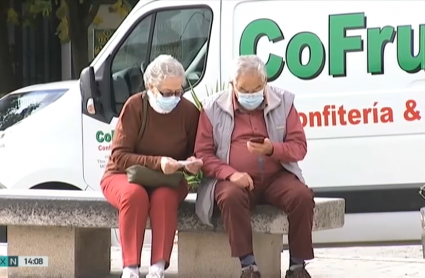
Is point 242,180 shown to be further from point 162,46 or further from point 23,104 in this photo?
point 23,104

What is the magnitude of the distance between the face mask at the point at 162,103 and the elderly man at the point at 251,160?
0.62ft

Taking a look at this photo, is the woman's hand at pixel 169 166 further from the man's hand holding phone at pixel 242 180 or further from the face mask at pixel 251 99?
the face mask at pixel 251 99

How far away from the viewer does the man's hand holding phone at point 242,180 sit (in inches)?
203

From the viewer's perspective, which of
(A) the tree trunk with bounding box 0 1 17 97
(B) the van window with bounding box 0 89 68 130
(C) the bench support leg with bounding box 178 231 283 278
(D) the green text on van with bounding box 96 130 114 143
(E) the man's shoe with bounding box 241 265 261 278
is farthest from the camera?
(A) the tree trunk with bounding box 0 1 17 97

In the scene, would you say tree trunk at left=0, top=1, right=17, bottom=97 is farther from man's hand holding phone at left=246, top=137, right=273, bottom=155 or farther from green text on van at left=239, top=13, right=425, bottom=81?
man's hand holding phone at left=246, top=137, right=273, bottom=155

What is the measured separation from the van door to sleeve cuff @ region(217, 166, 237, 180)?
234 centimetres

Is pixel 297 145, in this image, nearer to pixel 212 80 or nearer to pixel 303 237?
pixel 303 237

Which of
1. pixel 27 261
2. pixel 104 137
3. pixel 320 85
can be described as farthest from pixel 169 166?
pixel 104 137

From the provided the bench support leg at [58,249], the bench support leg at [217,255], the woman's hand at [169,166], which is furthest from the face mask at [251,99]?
the bench support leg at [58,249]

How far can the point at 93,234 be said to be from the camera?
5.99 m

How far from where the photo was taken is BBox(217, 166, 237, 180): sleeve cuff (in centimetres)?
523

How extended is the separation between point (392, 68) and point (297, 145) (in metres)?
2.13

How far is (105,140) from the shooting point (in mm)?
7727

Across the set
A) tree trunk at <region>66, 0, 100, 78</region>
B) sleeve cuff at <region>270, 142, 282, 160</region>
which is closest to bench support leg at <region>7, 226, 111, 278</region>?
sleeve cuff at <region>270, 142, 282, 160</region>
